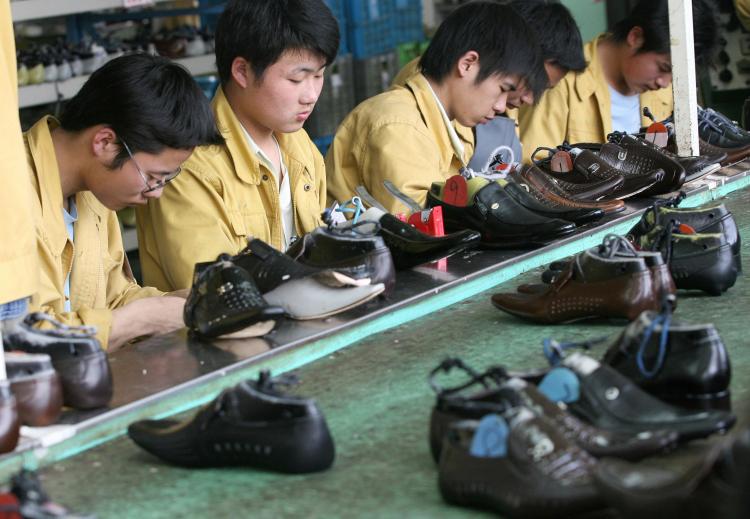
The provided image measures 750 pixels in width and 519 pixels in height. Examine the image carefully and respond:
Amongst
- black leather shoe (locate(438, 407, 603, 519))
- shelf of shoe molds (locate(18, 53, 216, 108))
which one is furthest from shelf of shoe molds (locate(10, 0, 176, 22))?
black leather shoe (locate(438, 407, 603, 519))

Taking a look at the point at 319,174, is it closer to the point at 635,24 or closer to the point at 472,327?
the point at 472,327

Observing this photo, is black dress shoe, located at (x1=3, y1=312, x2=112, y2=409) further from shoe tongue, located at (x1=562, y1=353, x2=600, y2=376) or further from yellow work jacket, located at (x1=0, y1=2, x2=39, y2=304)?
shoe tongue, located at (x1=562, y1=353, x2=600, y2=376)

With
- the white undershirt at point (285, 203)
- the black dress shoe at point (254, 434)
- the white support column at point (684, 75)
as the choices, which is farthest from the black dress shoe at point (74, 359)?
the white support column at point (684, 75)

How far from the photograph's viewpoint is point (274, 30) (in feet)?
8.93

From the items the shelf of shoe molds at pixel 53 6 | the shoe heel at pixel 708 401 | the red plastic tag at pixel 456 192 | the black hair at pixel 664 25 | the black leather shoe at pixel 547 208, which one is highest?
the shelf of shoe molds at pixel 53 6

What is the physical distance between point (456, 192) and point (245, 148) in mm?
533

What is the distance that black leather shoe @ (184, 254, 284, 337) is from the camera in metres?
1.91

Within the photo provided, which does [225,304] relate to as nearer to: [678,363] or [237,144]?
[678,363]

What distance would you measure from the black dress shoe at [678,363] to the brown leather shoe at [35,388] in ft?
2.41

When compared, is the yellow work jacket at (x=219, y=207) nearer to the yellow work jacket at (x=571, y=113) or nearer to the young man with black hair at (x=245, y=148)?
the young man with black hair at (x=245, y=148)

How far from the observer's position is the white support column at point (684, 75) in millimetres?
3199

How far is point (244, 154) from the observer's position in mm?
2787

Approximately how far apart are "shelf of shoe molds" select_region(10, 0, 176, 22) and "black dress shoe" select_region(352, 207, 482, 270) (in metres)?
2.72

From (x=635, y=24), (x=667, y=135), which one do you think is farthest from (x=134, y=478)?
(x=635, y=24)
